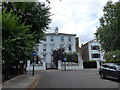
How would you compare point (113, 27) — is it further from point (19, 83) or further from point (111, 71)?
point (19, 83)

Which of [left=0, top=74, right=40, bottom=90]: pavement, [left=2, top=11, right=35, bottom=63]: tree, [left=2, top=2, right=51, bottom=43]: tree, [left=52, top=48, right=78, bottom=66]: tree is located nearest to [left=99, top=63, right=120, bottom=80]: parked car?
[left=0, top=74, right=40, bottom=90]: pavement

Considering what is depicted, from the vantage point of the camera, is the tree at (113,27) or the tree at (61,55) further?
the tree at (61,55)

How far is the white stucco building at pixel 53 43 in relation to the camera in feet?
172

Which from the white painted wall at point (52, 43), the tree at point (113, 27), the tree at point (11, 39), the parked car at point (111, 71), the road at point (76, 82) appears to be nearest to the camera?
the road at point (76, 82)

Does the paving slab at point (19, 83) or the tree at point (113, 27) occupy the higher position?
the tree at point (113, 27)

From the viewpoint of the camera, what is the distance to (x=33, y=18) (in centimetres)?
1941

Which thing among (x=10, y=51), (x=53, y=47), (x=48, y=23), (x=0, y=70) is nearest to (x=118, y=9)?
(x=48, y=23)

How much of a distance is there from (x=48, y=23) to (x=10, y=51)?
9048 mm

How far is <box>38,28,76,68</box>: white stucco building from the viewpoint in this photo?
5253cm

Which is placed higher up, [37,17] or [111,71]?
[37,17]

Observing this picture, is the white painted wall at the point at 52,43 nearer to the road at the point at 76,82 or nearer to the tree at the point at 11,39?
the road at the point at 76,82

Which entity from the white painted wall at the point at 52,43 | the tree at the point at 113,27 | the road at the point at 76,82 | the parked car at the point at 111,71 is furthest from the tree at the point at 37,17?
the white painted wall at the point at 52,43

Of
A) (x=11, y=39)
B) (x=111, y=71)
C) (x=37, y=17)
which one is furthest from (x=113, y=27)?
(x=11, y=39)

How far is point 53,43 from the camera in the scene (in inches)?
2114
